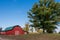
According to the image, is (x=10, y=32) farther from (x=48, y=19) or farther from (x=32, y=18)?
(x=48, y=19)

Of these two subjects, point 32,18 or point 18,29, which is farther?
point 18,29

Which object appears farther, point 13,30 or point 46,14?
point 13,30

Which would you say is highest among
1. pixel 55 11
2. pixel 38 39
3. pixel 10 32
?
pixel 55 11

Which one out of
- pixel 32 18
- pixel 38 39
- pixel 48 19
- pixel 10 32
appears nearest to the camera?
pixel 38 39

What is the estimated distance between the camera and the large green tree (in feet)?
151

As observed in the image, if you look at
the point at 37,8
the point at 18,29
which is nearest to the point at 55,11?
the point at 37,8

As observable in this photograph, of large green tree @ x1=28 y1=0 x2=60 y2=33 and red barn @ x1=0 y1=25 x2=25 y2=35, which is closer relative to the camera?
large green tree @ x1=28 y1=0 x2=60 y2=33

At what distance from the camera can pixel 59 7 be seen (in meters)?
48.9

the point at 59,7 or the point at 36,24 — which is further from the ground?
the point at 59,7

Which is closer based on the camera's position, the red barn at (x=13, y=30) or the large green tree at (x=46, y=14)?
the large green tree at (x=46, y=14)

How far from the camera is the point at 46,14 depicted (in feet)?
151

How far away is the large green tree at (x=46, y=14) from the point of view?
46.1 metres

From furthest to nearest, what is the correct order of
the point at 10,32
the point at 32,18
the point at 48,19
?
the point at 10,32, the point at 32,18, the point at 48,19

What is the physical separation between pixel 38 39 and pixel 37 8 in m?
20.7
